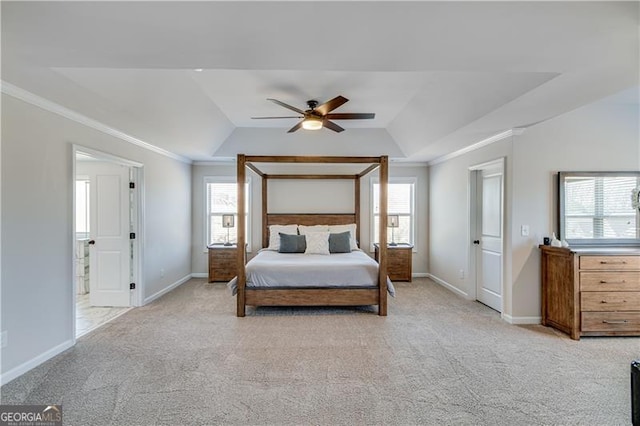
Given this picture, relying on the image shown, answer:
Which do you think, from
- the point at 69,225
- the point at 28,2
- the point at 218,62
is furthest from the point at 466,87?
the point at 69,225

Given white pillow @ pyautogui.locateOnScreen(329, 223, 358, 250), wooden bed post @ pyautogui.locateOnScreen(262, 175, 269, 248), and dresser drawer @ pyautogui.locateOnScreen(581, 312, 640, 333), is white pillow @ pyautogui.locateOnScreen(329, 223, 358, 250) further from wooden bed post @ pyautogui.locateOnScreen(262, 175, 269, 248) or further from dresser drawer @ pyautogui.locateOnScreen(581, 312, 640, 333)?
dresser drawer @ pyautogui.locateOnScreen(581, 312, 640, 333)

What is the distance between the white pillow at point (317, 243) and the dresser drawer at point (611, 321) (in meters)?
3.54

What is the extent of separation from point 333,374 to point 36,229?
9.71 feet

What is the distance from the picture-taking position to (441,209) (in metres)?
6.20

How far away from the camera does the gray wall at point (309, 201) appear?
6.69m

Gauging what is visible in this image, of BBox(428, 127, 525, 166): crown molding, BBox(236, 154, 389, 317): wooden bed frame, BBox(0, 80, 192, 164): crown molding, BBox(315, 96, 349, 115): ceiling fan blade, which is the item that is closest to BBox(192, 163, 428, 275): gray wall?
BBox(428, 127, 525, 166): crown molding

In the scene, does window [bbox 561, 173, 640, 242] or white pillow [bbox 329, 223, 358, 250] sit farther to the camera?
white pillow [bbox 329, 223, 358, 250]

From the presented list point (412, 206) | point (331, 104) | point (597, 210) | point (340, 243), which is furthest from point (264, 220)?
point (597, 210)

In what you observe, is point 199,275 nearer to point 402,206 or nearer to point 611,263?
point 402,206

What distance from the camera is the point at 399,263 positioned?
6.38 metres

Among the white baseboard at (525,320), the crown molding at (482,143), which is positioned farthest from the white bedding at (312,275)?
the crown molding at (482,143)

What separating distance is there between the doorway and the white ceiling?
1.02 m

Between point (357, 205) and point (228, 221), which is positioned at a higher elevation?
point (357, 205)

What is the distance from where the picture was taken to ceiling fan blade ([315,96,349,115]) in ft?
10.8
